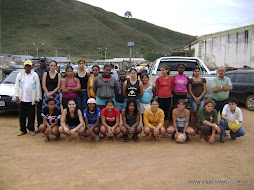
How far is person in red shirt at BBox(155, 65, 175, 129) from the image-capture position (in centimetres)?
618

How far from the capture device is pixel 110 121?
586 centimetres

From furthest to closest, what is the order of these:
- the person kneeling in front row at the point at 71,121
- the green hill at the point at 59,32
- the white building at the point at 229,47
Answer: the green hill at the point at 59,32 → the white building at the point at 229,47 → the person kneeling in front row at the point at 71,121

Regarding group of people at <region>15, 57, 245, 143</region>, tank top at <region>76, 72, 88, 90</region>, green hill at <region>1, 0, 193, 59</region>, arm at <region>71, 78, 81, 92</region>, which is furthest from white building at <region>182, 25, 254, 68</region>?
green hill at <region>1, 0, 193, 59</region>

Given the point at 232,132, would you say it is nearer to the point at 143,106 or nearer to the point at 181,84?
the point at 181,84

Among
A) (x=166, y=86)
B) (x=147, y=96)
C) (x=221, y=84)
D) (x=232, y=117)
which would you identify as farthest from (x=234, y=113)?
(x=147, y=96)

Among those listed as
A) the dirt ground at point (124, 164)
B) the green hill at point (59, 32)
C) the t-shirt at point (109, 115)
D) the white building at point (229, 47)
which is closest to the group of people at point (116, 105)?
the t-shirt at point (109, 115)

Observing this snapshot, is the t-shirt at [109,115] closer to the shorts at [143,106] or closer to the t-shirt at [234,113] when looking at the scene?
the shorts at [143,106]

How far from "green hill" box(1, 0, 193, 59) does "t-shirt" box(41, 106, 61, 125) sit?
3042 inches

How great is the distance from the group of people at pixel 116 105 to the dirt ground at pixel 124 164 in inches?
12.8

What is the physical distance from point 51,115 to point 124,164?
8.18 feet

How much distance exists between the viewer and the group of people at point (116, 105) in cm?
576

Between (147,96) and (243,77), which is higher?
(243,77)

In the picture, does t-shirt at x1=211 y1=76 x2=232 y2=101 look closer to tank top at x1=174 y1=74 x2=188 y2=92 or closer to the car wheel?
tank top at x1=174 y1=74 x2=188 y2=92

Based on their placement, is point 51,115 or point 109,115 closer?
point 109,115
